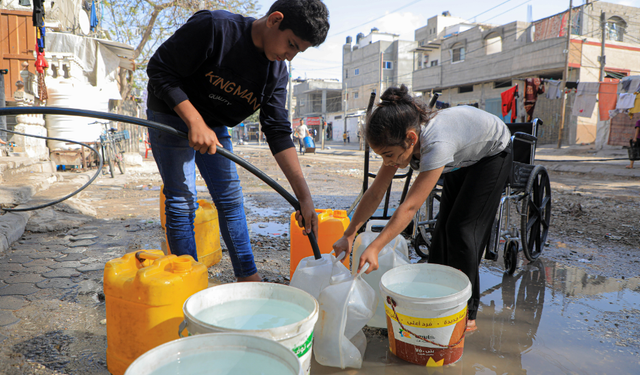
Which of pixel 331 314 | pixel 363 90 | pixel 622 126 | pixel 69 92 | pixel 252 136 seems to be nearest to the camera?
pixel 331 314

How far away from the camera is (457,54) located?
86.8 feet

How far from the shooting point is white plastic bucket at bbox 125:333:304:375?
3.37 feet

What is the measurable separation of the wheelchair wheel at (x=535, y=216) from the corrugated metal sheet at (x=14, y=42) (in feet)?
27.2

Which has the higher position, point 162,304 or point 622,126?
point 622,126

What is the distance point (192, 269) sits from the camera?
158cm

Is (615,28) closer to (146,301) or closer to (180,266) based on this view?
(180,266)

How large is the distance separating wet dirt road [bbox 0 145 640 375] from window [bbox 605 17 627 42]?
21.5 metres

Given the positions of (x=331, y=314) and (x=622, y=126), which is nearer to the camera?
(x=331, y=314)

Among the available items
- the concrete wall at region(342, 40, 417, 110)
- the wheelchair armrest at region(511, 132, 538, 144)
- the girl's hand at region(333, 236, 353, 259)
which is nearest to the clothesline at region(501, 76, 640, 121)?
the wheelchair armrest at region(511, 132, 538, 144)

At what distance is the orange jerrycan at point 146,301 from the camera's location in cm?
150

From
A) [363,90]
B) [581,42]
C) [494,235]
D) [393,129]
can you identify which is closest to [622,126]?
[581,42]

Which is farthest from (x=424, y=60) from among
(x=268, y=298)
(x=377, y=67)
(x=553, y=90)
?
(x=268, y=298)

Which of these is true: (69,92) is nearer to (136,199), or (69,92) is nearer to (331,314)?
(136,199)

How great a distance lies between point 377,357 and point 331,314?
0.45m
